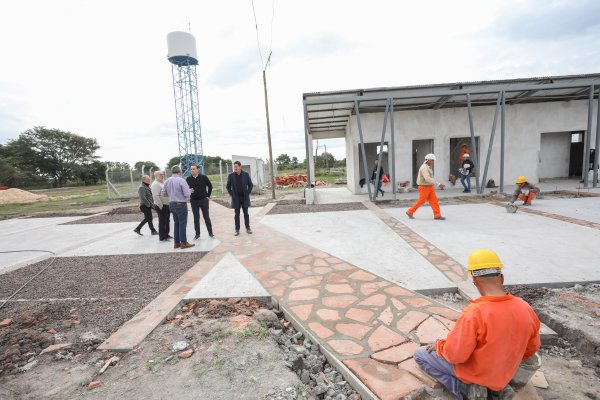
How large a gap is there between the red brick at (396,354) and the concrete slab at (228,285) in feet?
5.21

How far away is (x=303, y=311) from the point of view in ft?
10.5

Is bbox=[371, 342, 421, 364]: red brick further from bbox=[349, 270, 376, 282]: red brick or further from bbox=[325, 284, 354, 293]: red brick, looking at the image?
bbox=[349, 270, 376, 282]: red brick

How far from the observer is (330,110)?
1243 centimetres

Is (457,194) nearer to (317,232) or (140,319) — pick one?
(317,232)

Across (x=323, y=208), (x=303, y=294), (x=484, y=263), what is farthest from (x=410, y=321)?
(x=323, y=208)

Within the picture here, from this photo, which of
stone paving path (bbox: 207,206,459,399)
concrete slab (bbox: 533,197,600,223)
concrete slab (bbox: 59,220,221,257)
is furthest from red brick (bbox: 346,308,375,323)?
concrete slab (bbox: 533,197,600,223)

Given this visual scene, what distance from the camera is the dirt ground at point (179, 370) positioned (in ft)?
6.84

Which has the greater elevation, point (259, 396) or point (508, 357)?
point (508, 357)

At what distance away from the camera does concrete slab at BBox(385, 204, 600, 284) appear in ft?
12.6

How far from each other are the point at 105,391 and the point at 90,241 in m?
6.29

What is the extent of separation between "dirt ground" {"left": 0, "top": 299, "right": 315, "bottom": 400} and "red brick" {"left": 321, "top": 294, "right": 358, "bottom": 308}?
824mm

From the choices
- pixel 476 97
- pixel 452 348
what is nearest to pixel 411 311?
pixel 452 348

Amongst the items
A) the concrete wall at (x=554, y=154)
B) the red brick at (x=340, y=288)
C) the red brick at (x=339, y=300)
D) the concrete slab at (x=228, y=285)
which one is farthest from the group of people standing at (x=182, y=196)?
the concrete wall at (x=554, y=154)

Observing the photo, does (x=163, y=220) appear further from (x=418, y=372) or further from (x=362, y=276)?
(x=418, y=372)
